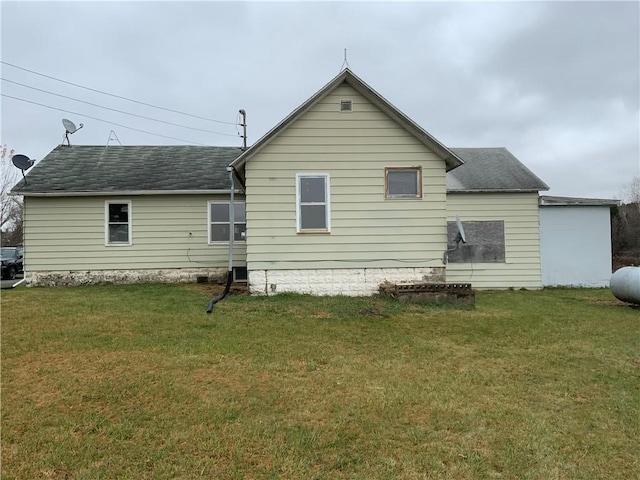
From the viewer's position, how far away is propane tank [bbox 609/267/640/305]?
903cm

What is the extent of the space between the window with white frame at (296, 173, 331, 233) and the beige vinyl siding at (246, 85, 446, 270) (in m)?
0.13

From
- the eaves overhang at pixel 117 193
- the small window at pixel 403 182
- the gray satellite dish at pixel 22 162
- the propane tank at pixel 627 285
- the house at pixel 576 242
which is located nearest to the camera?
the propane tank at pixel 627 285

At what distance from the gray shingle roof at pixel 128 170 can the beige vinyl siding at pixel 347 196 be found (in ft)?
12.2

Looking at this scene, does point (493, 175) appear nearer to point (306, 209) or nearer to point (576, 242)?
point (576, 242)

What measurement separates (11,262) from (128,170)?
10388 mm

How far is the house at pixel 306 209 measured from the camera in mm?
9336

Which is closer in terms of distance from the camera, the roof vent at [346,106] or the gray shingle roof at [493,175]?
the roof vent at [346,106]

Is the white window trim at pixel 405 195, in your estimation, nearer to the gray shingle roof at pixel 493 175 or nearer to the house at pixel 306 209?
the house at pixel 306 209

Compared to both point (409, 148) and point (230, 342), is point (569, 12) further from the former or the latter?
point (230, 342)

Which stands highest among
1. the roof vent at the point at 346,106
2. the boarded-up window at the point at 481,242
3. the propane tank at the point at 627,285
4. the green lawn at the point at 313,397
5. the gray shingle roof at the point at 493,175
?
the roof vent at the point at 346,106

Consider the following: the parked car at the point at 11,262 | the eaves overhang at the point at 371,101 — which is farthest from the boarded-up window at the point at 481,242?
the parked car at the point at 11,262

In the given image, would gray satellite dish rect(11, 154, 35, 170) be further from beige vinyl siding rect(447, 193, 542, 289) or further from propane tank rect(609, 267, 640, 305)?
propane tank rect(609, 267, 640, 305)

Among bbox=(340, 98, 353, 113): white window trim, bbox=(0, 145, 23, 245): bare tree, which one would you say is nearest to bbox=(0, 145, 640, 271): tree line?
bbox=(0, 145, 23, 245): bare tree

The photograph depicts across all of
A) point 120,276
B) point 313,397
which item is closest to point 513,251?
point 313,397
